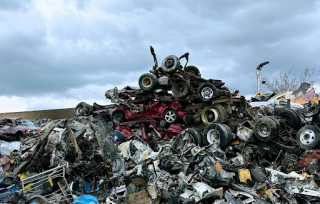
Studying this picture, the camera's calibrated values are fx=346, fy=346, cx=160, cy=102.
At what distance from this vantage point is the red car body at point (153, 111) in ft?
43.5

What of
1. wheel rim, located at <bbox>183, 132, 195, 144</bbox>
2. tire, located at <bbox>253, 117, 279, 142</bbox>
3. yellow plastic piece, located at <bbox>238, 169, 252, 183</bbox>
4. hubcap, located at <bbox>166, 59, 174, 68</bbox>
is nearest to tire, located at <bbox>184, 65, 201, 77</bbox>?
hubcap, located at <bbox>166, 59, 174, 68</bbox>

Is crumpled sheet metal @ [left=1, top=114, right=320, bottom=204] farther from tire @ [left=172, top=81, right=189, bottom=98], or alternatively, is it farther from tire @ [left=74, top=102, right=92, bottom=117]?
tire @ [left=74, top=102, right=92, bottom=117]

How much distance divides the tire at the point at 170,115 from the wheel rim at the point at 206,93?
53.4 inches

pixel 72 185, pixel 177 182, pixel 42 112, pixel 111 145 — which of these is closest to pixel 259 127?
pixel 177 182

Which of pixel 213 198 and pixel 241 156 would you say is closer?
pixel 213 198

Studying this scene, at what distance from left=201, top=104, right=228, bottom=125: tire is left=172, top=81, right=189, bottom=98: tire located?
38.4 inches

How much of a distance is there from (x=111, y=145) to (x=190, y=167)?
84.5 inches

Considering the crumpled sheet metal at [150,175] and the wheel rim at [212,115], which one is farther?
the wheel rim at [212,115]

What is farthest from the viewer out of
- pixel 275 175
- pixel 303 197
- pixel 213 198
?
pixel 275 175

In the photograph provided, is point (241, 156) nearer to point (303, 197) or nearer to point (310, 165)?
point (310, 165)

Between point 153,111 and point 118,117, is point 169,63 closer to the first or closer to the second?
point 153,111

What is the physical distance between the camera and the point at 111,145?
9.03 meters

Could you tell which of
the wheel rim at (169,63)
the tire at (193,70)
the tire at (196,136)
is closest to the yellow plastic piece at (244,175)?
the tire at (196,136)

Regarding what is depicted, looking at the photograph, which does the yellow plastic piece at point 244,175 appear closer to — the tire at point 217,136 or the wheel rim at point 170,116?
the tire at point 217,136
